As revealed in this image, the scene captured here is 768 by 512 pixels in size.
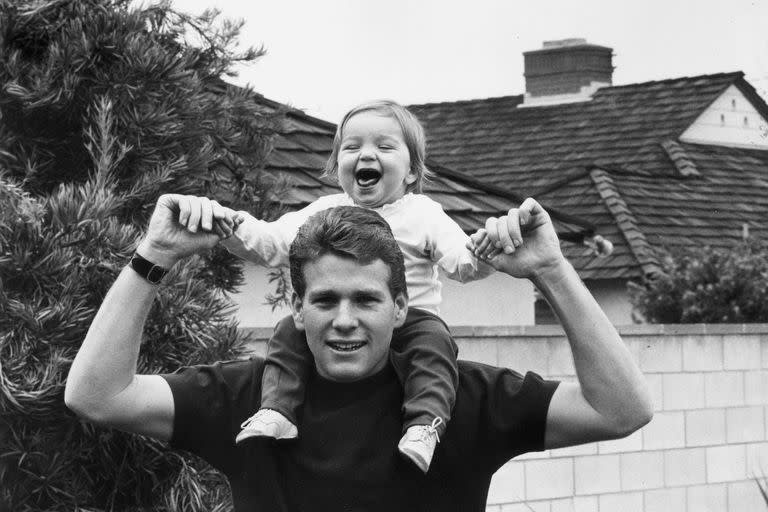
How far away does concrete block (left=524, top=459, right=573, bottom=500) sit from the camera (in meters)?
8.16

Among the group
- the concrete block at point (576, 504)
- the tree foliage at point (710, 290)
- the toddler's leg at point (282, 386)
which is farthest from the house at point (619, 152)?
the toddler's leg at point (282, 386)

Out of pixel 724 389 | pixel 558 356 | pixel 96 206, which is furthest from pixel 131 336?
pixel 724 389

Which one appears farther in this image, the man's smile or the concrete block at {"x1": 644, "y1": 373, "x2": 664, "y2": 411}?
the concrete block at {"x1": 644, "y1": 373, "x2": 664, "y2": 411}

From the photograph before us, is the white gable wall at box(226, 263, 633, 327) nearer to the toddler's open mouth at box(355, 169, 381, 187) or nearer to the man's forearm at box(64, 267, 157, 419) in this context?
the toddler's open mouth at box(355, 169, 381, 187)

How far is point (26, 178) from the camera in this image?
5004 millimetres

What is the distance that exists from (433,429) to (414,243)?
38.2 inches

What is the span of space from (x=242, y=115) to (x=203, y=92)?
13.9 inches

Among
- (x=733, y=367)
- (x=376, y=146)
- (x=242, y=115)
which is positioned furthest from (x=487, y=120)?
(x=376, y=146)

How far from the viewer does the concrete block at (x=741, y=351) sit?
9375mm

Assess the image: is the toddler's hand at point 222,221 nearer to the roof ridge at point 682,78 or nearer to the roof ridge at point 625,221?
the roof ridge at point 625,221

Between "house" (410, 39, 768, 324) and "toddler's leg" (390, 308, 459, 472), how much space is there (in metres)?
13.7

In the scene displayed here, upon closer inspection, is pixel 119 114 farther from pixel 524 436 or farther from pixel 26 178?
pixel 524 436

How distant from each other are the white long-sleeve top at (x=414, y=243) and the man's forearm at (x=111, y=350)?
69 centimetres

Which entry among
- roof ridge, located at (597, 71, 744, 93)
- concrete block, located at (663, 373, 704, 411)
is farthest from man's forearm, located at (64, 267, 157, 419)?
roof ridge, located at (597, 71, 744, 93)
